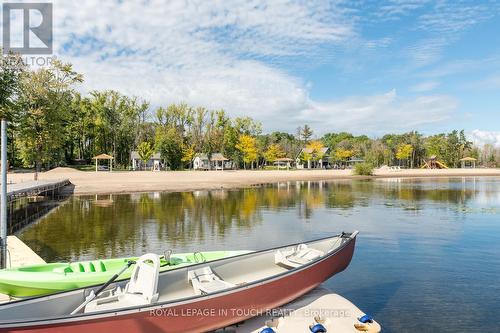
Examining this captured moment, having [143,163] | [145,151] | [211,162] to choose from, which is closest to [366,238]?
[145,151]

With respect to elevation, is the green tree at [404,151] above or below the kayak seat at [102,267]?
above

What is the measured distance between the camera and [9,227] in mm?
22875

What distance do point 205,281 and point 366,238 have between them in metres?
13.4

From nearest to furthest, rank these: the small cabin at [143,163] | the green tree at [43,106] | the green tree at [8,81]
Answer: the green tree at [8,81] → the green tree at [43,106] → the small cabin at [143,163]

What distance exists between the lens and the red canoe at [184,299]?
650 centimetres

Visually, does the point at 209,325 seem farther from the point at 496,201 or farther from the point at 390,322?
the point at 496,201

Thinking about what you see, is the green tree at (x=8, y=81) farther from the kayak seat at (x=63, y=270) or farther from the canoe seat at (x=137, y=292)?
the canoe seat at (x=137, y=292)

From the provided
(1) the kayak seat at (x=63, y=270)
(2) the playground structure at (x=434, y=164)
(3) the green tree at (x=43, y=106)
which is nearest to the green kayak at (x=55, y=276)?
(1) the kayak seat at (x=63, y=270)

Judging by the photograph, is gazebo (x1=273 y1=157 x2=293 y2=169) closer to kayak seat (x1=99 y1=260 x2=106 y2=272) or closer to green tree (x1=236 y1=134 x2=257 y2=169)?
green tree (x1=236 y1=134 x2=257 y2=169)

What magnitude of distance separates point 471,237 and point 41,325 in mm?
21303

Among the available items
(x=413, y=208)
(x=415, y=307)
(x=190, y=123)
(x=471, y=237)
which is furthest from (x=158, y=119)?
(x=415, y=307)

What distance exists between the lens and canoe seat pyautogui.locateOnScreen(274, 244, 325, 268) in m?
11.0

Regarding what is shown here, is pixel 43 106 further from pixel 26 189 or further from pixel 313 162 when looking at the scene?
pixel 313 162

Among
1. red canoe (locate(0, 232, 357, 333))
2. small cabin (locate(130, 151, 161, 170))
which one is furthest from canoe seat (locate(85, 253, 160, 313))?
small cabin (locate(130, 151, 161, 170))
